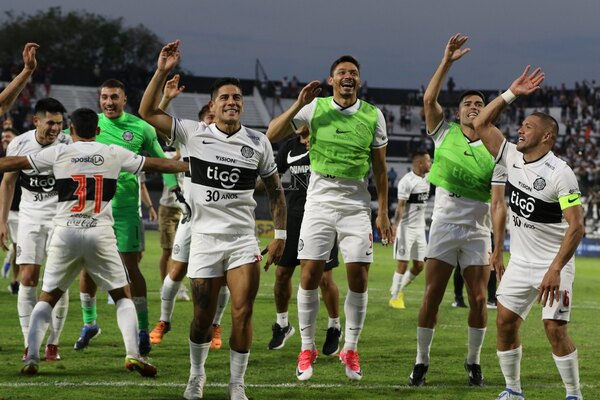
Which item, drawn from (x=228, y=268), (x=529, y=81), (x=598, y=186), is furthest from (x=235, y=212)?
(x=598, y=186)

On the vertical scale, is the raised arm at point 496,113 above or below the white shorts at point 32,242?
above

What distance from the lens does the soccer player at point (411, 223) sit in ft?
55.3

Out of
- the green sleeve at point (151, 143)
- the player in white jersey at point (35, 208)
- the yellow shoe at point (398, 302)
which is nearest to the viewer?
→ the player in white jersey at point (35, 208)

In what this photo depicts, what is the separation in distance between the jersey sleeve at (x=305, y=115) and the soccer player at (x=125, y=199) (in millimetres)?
1963

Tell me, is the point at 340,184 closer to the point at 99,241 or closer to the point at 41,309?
the point at 99,241

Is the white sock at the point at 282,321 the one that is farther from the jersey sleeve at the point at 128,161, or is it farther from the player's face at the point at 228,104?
the player's face at the point at 228,104

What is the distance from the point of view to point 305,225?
945 cm

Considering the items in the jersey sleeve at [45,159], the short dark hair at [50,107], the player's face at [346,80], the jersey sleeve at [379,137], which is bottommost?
the jersey sleeve at [45,159]

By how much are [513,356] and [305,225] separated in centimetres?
245

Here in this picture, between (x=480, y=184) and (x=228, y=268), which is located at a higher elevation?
(x=480, y=184)

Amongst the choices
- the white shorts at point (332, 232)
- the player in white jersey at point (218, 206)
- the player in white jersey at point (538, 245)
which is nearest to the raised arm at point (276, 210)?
the player in white jersey at point (218, 206)

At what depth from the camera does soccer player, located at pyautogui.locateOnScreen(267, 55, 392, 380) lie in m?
9.18

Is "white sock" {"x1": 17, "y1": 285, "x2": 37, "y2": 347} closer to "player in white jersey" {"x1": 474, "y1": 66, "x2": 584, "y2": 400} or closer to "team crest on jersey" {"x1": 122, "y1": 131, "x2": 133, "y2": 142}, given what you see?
"team crest on jersey" {"x1": 122, "y1": 131, "x2": 133, "y2": 142}

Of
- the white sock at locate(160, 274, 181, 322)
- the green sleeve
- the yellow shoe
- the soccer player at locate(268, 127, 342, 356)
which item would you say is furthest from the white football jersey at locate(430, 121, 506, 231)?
the yellow shoe
